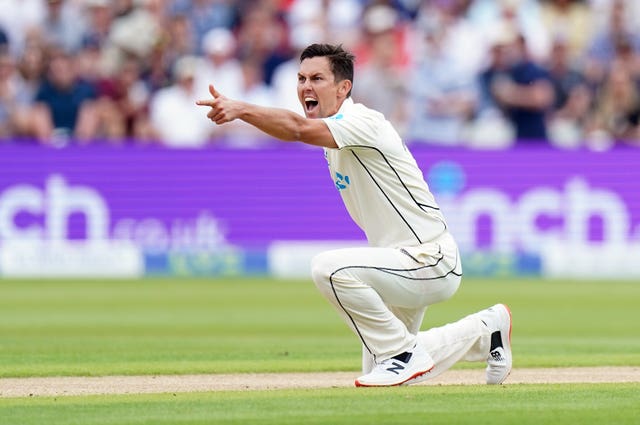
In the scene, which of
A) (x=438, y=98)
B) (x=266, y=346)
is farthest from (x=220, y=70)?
(x=266, y=346)

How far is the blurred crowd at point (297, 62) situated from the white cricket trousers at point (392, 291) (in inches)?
380

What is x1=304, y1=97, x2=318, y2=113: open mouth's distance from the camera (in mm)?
7223

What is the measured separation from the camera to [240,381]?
7.82 meters

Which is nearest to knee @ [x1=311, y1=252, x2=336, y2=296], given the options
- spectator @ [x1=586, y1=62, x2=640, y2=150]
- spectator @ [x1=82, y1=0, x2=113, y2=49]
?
spectator @ [x1=586, y1=62, x2=640, y2=150]

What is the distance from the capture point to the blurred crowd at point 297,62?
16.9 m

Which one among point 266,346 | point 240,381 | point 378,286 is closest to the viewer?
point 378,286

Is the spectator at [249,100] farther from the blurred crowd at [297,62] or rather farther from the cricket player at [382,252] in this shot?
the cricket player at [382,252]

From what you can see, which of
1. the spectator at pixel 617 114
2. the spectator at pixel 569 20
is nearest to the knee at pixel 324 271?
the spectator at pixel 617 114

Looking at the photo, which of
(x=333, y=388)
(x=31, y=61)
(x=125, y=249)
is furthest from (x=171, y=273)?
(x=333, y=388)

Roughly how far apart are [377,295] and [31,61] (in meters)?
10.8

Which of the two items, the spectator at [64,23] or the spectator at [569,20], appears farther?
the spectator at [569,20]

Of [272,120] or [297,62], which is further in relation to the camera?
[297,62]

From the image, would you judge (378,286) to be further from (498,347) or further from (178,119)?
(178,119)

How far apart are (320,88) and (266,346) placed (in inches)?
127
